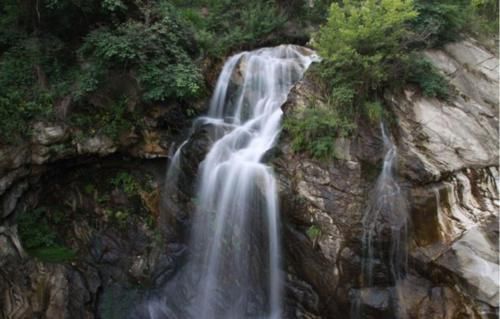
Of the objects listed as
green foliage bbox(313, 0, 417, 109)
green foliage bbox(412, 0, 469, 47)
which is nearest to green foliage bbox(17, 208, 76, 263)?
green foliage bbox(313, 0, 417, 109)

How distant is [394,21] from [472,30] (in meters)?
3.19

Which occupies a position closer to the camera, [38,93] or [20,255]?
[20,255]

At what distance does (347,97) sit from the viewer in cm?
630

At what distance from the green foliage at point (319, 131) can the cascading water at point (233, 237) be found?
0.75 m

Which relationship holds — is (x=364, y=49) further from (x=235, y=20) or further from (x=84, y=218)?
(x=84, y=218)

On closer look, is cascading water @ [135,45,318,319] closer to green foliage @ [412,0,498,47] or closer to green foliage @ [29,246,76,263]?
green foliage @ [29,246,76,263]

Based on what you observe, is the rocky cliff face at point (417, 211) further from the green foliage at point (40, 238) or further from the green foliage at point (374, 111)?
the green foliage at point (40, 238)

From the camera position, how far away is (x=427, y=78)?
6738 mm

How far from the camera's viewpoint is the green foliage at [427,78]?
6.60 meters

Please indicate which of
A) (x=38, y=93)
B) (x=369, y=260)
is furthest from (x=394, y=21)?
(x=38, y=93)

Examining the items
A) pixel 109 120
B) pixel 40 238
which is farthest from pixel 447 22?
pixel 40 238

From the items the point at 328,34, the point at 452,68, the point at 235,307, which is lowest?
the point at 235,307

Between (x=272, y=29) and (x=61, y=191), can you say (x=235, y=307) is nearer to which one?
(x=61, y=191)

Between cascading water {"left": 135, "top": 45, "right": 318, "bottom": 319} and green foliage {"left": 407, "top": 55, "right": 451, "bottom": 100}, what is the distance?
2725 mm
